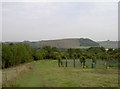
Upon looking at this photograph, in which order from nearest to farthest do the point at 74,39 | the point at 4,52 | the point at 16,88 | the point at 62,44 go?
the point at 16,88 → the point at 4,52 → the point at 62,44 → the point at 74,39

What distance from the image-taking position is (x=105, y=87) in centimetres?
1733

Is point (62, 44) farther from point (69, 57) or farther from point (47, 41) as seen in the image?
point (69, 57)

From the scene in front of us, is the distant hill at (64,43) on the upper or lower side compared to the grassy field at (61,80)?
upper

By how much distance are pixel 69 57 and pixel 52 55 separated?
25.4 ft

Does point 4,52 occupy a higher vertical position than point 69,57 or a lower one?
higher

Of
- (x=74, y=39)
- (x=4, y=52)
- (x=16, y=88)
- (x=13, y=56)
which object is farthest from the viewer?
(x=74, y=39)

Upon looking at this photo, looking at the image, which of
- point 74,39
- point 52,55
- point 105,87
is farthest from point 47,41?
point 105,87

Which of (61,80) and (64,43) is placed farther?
(64,43)

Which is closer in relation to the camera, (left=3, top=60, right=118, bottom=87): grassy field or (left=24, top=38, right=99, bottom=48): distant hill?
(left=3, top=60, right=118, bottom=87): grassy field

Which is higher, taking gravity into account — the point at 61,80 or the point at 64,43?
the point at 64,43

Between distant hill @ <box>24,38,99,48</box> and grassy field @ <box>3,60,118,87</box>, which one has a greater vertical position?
distant hill @ <box>24,38,99,48</box>

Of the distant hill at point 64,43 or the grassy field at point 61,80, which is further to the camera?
the distant hill at point 64,43

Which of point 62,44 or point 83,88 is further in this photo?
point 62,44

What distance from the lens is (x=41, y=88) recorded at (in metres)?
16.2
